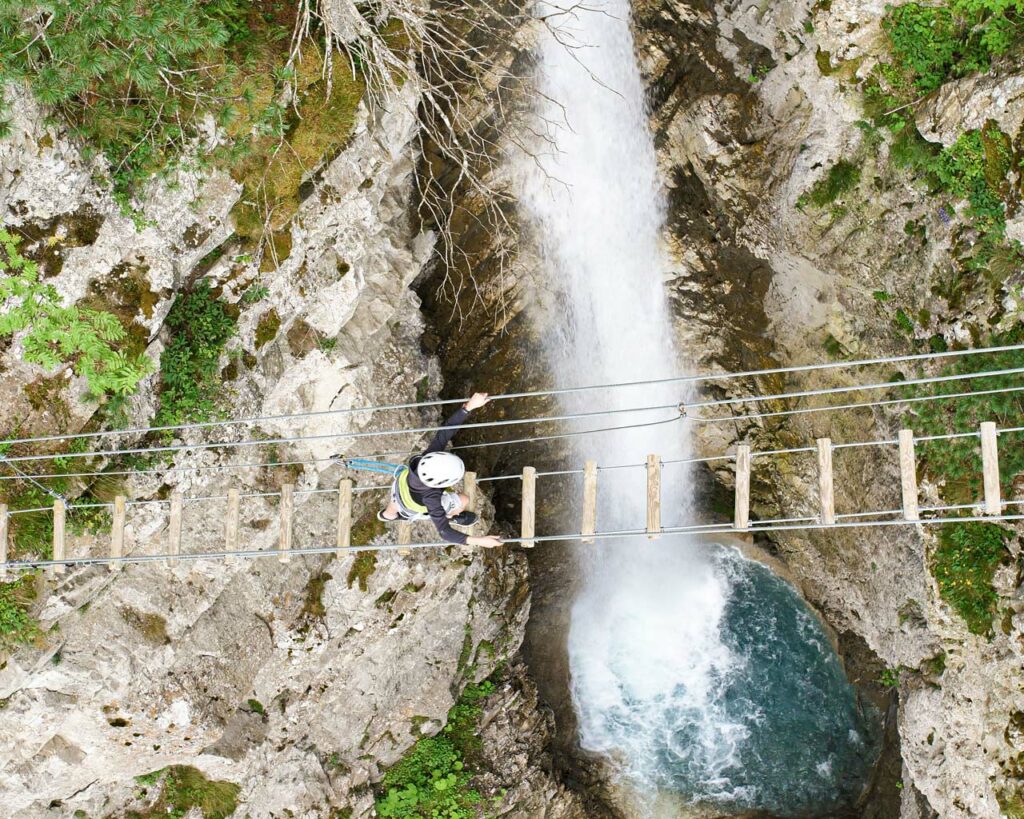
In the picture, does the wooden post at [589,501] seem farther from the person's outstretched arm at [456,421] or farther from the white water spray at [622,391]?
the white water spray at [622,391]

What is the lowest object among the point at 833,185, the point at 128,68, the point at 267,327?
the point at 267,327

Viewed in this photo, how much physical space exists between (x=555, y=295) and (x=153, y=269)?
5.71 meters

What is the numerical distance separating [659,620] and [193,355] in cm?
998

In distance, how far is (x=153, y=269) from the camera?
26.1 ft

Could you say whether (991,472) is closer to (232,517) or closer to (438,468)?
(438,468)

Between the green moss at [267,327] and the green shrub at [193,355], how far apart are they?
1.00 feet

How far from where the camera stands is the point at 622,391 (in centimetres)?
1245

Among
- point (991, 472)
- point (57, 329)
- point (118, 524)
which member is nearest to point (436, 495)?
point (118, 524)

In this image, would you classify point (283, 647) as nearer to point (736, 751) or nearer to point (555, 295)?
point (555, 295)

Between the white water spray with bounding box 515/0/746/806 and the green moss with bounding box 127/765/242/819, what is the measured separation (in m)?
6.54

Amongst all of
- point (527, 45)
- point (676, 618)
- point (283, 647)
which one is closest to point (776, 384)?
point (676, 618)

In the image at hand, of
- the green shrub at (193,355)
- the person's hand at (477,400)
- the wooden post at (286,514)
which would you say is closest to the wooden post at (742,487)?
the person's hand at (477,400)

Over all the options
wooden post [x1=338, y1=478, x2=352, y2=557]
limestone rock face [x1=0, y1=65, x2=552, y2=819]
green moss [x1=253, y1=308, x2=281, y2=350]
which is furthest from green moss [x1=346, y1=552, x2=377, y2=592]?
green moss [x1=253, y1=308, x2=281, y2=350]

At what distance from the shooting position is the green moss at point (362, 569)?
33.7 ft
